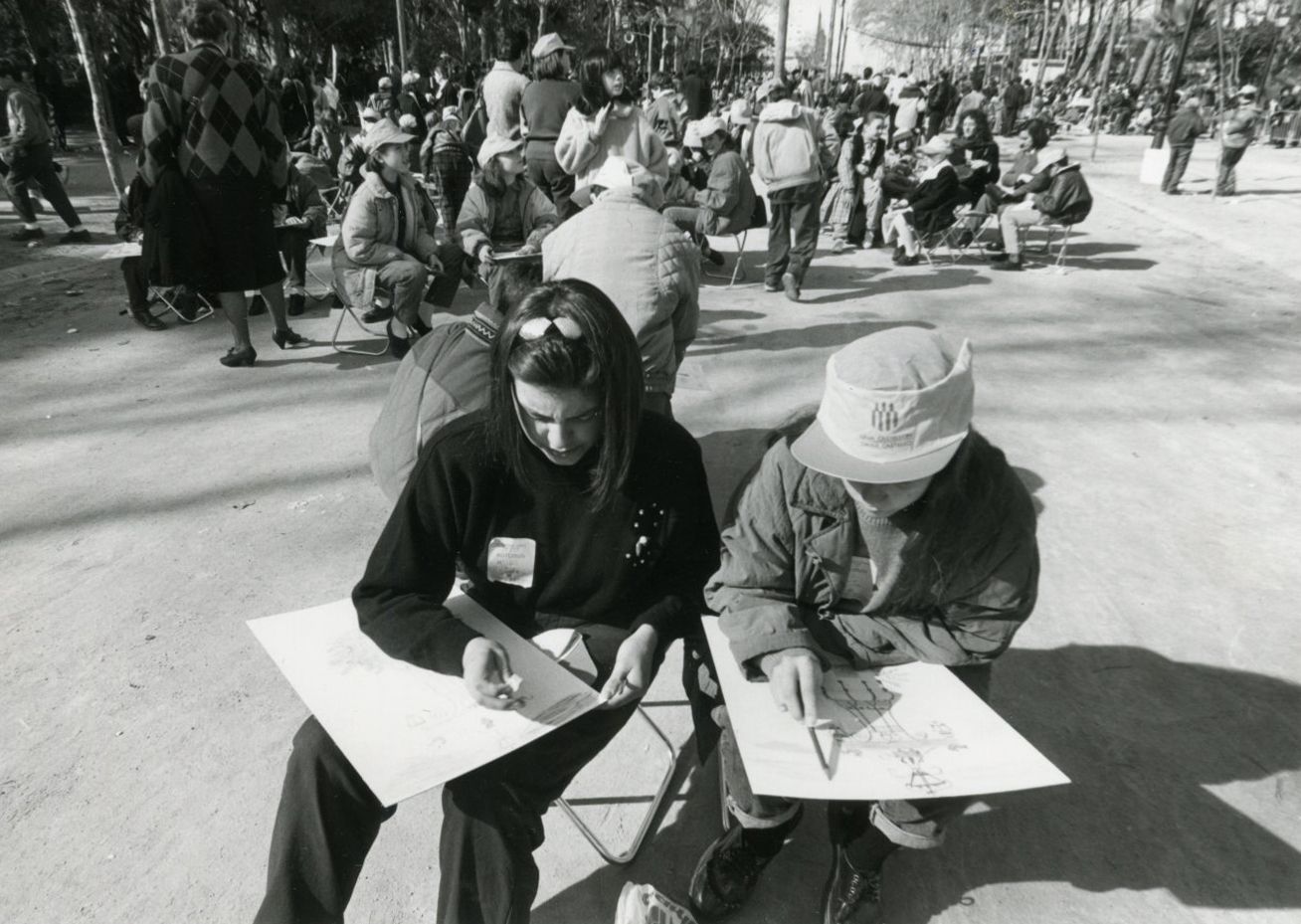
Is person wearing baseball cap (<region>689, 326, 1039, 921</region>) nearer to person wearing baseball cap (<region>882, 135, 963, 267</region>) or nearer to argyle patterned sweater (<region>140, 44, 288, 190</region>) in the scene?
argyle patterned sweater (<region>140, 44, 288, 190</region>)

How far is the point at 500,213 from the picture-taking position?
5.15m

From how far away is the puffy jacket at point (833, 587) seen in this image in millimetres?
1693

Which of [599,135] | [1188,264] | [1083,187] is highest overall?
[599,135]

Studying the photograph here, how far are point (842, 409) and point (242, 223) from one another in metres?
4.31

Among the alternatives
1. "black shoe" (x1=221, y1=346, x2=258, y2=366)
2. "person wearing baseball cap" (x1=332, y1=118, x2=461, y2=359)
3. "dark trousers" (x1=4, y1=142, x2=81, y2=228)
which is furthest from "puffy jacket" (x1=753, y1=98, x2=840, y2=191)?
"dark trousers" (x1=4, y1=142, x2=81, y2=228)

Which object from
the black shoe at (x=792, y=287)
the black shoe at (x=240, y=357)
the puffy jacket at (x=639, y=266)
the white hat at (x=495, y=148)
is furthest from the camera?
the black shoe at (x=792, y=287)

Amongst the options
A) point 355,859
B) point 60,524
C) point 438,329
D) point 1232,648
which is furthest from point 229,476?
point 1232,648

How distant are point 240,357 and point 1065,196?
7093 mm

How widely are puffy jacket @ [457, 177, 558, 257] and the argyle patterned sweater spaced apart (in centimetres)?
114

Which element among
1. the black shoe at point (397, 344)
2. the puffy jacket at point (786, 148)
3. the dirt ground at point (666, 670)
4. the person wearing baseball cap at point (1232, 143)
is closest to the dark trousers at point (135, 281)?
the dirt ground at point (666, 670)

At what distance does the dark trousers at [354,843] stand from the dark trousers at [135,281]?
4.95 meters

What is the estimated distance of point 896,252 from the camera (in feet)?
28.2

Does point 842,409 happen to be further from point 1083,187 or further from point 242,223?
point 1083,187

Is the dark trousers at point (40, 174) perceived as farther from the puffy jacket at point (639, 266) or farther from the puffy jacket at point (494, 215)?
the puffy jacket at point (639, 266)
